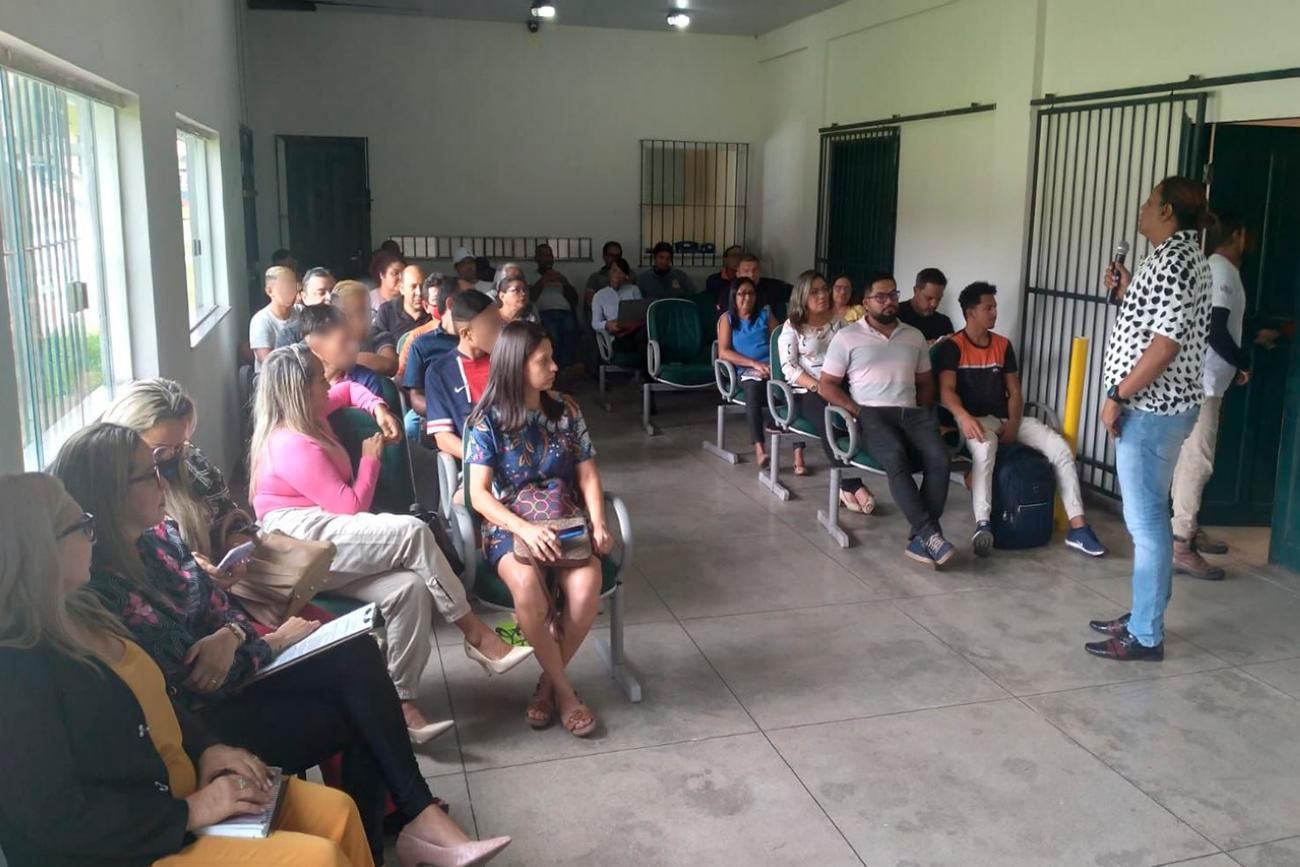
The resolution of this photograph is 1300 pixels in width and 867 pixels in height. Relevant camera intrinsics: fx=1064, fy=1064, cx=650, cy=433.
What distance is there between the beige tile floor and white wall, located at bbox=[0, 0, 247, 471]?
1560 millimetres

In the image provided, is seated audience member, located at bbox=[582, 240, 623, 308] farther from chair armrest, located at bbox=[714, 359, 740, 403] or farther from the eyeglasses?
the eyeglasses

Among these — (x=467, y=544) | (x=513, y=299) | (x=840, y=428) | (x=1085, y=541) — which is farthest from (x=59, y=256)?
(x=1085, y=541)

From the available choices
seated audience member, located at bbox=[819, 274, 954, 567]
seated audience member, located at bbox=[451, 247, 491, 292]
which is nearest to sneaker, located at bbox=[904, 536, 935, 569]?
seated audience member, located at bbox=[819, 274, 954, 567]

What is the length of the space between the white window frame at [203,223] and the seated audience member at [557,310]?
3188 mm

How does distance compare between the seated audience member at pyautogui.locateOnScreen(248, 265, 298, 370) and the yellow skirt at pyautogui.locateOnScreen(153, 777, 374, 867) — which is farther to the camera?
the seated audience member at pyautogui.locateOnScreen(248, 265, 298, 370)

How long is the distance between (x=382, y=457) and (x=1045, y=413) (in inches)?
154

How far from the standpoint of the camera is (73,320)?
10.3 feet

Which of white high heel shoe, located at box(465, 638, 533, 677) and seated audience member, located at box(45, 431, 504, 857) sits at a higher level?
seated audience member, located at box(45, 431, 504, 857)

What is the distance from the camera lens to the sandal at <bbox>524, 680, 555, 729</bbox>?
3234mm

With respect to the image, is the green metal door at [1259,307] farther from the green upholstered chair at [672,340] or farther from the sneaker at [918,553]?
the green upholstered chair at [672,340]

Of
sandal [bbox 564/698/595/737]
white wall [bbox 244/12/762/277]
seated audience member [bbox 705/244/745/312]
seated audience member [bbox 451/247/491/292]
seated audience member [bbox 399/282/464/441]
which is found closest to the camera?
sandal [bbox 564/698/595/737]

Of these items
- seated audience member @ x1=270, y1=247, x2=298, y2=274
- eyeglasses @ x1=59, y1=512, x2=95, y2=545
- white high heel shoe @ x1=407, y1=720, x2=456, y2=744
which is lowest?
white high heel shoe @ x1=407, y1=720, x2=456, y2=744

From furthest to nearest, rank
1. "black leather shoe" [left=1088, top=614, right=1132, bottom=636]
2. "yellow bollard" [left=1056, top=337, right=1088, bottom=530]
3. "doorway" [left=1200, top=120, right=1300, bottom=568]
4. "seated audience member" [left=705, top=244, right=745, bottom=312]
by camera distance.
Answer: "seated audience member" [left=705, top=244, right=745, bottom=312], "yellow bollard" [left=1056, top=337, right=1088, bottom=530], "doorway" [left=1200, top=120, right=1300, bottom=568], "black leather shoe" [left=1088, top=614, right=1132, bottom=636]

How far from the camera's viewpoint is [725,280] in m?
8.57
